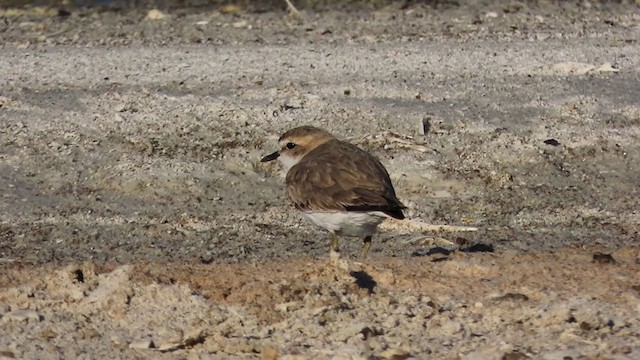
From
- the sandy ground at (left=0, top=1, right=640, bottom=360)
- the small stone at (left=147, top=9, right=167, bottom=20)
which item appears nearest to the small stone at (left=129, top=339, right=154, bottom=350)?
the sandy ground at (left=0, top=1, right=640, bottom=360)

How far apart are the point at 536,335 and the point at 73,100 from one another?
640cm

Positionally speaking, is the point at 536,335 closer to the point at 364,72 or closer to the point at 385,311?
the point at 385,311

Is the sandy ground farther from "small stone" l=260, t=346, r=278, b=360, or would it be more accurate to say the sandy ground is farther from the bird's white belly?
the bird's white belly

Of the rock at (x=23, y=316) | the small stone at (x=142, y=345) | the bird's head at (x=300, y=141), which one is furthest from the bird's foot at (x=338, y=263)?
the bird's head at (x=300, y=141)

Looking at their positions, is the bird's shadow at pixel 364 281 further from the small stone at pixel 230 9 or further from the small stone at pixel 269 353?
the small stone at pixel 230 9

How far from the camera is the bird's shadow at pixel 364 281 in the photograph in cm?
719

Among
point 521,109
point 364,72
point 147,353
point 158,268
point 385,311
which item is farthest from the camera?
Answer: point 364,72

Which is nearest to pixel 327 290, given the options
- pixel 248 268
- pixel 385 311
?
pixel 385 311

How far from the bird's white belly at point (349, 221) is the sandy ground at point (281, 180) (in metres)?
0.20

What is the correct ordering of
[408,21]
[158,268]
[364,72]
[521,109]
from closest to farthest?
[158,268], [521,109], [364,72], [408,21]

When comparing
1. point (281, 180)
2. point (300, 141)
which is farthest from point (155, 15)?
point (300, 141)

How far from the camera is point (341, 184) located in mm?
8141

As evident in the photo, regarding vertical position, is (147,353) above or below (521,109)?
above

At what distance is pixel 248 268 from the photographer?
7.83 m
